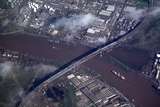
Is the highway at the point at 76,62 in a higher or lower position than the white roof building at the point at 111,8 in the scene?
lower

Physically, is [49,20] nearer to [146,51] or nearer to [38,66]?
[38,66]

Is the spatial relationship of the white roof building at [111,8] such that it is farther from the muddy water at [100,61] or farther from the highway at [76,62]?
the muddy water at [100,61]

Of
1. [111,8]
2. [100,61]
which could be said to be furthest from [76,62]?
[111,8]

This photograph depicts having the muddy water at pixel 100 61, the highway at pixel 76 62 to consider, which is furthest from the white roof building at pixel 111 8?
the muddy water at pixel 100 61

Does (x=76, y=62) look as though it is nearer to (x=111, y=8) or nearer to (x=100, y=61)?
(x=100, y=61)

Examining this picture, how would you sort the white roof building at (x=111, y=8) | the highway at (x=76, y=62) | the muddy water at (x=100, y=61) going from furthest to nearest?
the white roof building at (x=111, y=8)
the highway at (x=76, y=62)
the muddy water at (x=100, y=61)

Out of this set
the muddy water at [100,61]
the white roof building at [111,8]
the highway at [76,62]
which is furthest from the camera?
the white roof building at [111,8]

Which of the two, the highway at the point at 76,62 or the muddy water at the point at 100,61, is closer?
the muddy water at the point at 100,61

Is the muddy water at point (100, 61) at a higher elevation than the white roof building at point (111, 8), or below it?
below

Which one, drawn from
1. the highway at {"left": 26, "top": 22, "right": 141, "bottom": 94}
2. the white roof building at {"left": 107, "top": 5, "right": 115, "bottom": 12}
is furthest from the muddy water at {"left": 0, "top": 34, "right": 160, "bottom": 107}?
the white roof building at {"left": 107, "top": 5, "right": 115, "bottom": 12}
